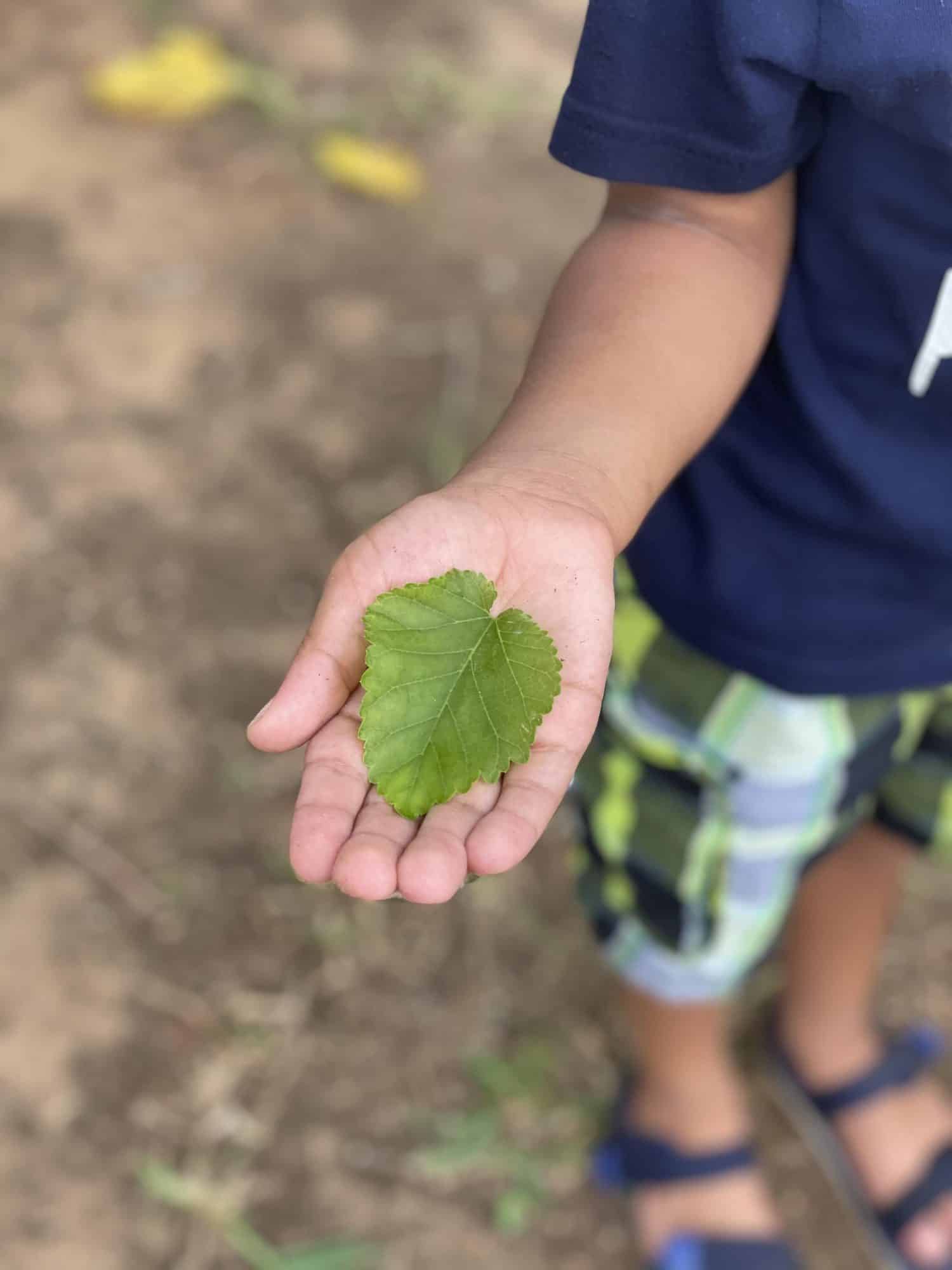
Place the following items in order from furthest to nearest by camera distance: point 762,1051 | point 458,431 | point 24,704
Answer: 1. point 458,431
2. point 24,704
3. point 762,1051

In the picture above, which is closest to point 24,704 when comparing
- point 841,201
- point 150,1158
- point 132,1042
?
point 132,1042

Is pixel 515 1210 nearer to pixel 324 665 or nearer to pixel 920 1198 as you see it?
pixel 920 1198

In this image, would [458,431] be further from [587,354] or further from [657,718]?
[587,354]

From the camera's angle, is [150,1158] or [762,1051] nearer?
[150,1158]

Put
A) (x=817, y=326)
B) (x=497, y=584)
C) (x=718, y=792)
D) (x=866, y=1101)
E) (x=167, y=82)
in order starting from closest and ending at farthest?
(x=497, y=584) → (x=817, y=326) → (x=718, y=792) → (x=866, y=1101) → (x=167, y=82)

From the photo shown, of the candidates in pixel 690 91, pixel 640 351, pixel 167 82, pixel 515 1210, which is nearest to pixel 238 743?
pixel 515 1210

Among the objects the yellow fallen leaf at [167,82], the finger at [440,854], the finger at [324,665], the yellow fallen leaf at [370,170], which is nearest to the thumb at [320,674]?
the finger at [324,665]

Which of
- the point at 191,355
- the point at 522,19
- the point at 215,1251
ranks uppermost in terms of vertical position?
the point at 522,19

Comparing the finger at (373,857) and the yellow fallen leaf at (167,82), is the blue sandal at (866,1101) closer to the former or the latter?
the finger at (373,857)
